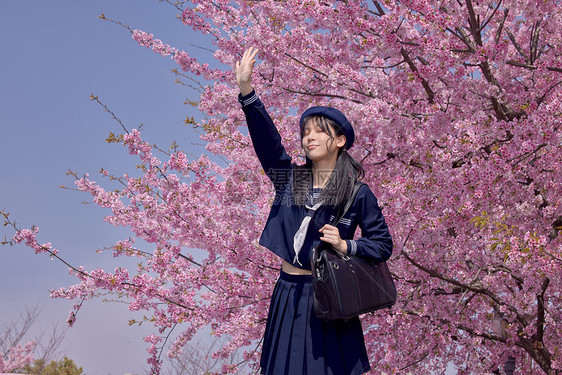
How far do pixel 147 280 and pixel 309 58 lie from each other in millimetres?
3018

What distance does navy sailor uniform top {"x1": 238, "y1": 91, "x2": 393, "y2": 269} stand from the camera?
272 cm

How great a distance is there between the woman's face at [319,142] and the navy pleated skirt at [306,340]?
72 centimetres

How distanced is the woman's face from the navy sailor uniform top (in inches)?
6.5

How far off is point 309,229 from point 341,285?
0.40 metres

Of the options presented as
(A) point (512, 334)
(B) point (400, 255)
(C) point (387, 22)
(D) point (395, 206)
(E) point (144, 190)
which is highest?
(C) point (387, 22)

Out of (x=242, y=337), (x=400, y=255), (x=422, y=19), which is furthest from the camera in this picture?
(x=242, y=337)

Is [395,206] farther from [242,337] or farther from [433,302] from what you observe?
[242,337]

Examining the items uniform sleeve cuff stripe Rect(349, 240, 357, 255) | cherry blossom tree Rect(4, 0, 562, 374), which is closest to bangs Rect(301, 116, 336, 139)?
uniform sleeve cuff stripe Rect(349, 240, 357, 255)

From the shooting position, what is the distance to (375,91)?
16.9ft

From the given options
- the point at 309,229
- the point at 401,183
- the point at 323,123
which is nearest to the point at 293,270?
the point at 309,229

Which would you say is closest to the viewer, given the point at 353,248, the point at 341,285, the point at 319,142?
the point at 341,285

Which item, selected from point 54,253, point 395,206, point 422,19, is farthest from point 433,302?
point 54,253

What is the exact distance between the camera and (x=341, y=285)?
2.46 metres

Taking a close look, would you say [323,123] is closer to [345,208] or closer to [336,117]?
[336,117]
